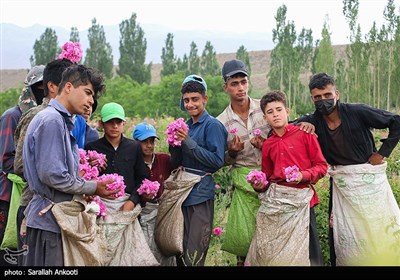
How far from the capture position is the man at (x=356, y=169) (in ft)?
12.9

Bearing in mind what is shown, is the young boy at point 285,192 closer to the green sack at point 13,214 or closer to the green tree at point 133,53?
the green sack at point 13,214

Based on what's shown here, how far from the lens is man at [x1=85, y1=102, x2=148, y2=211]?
3898 millimetres

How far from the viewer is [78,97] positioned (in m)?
3.09

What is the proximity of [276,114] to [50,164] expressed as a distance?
1.64m

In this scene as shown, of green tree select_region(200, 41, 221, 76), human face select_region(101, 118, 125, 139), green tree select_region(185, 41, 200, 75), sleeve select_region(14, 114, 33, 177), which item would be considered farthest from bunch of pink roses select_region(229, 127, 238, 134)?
green tree select_region(185, 41, 200, 75)

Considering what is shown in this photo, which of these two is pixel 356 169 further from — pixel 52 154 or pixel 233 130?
pixel 52 154

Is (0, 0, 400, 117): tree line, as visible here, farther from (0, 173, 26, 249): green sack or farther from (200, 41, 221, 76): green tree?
(0, 173, 26, 249): green sack

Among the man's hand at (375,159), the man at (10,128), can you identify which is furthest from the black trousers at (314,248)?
the man at (10,128)

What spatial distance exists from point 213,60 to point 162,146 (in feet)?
85.5

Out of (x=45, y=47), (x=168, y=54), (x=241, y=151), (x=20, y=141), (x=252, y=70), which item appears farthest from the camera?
(x=252, y=70)

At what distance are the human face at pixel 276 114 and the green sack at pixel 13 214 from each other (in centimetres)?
173

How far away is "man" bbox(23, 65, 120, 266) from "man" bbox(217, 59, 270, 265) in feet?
4.00

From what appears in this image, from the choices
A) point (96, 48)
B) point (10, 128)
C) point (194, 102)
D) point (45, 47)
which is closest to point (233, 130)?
point (194, 102)
